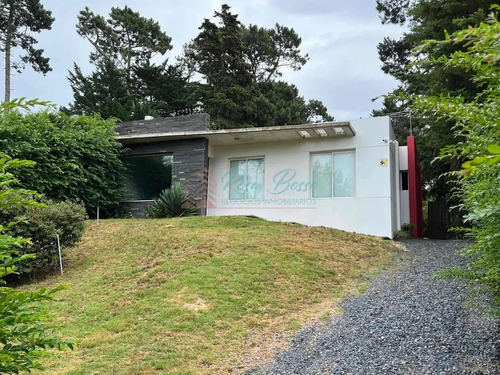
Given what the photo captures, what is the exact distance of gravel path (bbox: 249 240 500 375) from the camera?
354 cm

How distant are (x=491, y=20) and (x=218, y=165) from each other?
40.1 feet

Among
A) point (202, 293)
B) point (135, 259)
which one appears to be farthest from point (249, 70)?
point (202, 293)

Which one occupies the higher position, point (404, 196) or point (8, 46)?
point (8, 46)

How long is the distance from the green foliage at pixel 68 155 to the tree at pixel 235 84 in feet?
34.3

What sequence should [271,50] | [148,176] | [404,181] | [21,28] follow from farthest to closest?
[271,50] → [21,28] → [148,176] → [404,181]

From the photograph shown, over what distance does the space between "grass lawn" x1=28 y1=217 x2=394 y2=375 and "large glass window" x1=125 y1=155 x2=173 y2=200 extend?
410 cm

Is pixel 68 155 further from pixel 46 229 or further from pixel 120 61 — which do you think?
pixel 120 61

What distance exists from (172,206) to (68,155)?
11.5 feet

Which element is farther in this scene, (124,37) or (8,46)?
(124,37)

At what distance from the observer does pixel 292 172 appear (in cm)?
1244

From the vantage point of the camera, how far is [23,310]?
1.91m

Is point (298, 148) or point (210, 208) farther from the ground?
point (298, 148)

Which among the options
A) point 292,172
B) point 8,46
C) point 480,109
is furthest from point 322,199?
point 8,46

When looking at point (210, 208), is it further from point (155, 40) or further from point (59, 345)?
point (155, 40)
